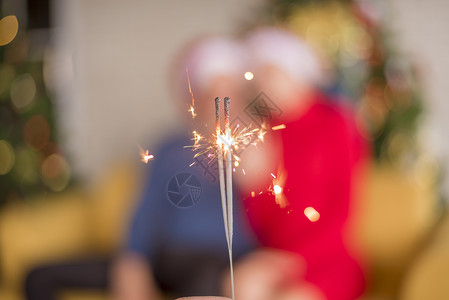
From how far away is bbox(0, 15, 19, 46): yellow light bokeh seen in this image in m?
2.36

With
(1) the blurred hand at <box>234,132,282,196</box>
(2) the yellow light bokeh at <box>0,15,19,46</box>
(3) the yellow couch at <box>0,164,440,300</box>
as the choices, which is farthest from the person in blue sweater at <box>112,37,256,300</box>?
(2) the yellow light bokeh at <box>0,15,19,46</box>

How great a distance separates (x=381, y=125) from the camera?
91.5 inches

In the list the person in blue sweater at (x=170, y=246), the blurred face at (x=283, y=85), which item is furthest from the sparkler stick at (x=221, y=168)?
the person in blue sweater at (x=170, y=246)

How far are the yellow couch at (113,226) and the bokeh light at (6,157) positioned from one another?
184 millimetres

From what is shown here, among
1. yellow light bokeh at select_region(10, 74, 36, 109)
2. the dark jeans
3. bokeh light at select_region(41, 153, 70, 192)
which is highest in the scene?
yellow light bokeh at select_region(10, 74, 36, 109)

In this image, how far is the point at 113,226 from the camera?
6.92 ft

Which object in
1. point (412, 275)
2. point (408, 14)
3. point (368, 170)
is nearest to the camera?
point (412, 275)

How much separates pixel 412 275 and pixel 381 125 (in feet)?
3.82

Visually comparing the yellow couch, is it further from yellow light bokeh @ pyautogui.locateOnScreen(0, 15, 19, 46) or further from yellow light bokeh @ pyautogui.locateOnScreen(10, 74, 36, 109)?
yellow light bokeh @ pyautogui.locateOnScreen(0, 15, 19, 46)

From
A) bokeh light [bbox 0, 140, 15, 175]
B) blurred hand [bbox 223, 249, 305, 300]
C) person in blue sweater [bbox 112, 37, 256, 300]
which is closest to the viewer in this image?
blurred hand [bbox 223, 249, 305, 300]

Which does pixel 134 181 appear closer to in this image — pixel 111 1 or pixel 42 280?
pixel 42 280

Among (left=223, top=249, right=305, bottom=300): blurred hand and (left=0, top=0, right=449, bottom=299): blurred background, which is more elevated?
(left=0, top=0, right=449, bottom=299): blurred background

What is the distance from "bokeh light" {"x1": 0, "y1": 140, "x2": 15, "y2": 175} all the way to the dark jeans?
0.77 m

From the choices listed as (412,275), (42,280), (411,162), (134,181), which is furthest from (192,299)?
(411,162)
